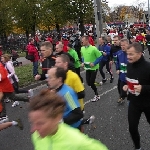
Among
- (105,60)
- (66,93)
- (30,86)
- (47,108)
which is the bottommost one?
(30,86)

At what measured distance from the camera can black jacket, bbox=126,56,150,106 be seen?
4.45 metres

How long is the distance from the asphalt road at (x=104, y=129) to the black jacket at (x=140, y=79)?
46.8 inches

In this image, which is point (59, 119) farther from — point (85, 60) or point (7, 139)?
point (85, 60)

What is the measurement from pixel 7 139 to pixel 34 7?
979 inches

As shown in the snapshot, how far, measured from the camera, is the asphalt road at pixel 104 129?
19.2 feet

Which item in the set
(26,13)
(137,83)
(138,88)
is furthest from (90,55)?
(26,13)

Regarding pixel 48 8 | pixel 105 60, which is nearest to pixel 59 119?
pixel 105 60

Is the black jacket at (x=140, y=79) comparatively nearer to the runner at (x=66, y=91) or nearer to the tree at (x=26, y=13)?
the runner at (x=66, y=91)

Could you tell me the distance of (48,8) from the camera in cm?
3016

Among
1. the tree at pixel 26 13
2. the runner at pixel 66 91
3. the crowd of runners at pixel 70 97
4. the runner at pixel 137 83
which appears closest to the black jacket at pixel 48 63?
the crowd of runners at pixel 70 97

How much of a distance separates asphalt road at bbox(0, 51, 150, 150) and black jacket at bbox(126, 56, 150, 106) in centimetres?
119

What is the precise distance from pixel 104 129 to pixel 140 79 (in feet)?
7.58

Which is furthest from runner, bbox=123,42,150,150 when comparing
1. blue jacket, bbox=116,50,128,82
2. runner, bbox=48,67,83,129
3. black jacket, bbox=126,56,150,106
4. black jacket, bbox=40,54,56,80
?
blue jacket, bbox=116,50,128,82

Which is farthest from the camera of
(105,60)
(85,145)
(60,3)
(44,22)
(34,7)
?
(44,22)
